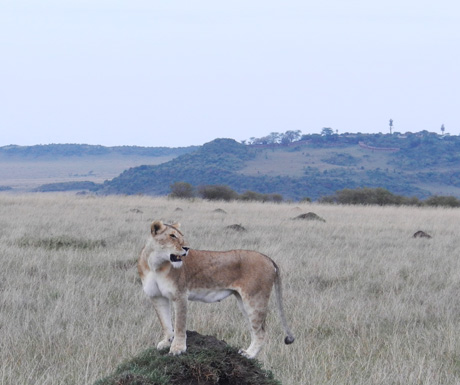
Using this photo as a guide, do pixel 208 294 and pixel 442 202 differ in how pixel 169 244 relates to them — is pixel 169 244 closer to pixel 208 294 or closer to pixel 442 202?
pixel 208 294

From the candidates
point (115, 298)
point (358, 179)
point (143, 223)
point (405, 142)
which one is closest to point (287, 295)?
point (115, 298)

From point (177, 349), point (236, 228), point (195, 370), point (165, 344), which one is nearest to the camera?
point (195, 370)

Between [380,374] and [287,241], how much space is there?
8822mm

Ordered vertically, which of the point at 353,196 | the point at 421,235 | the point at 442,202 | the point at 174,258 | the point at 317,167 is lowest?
the point at 317,167

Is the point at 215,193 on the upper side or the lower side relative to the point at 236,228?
lower

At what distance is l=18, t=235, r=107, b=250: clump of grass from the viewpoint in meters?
12.4

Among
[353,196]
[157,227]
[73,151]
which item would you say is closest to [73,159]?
[73,151]

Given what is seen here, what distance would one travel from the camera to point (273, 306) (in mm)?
8055

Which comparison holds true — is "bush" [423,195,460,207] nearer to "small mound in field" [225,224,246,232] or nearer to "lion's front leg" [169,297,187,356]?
"small mound in field" [225,224,246,232]

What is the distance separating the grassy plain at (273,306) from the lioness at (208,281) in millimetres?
748

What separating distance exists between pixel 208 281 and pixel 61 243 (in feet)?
27.6

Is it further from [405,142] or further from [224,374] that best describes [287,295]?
[405,142]

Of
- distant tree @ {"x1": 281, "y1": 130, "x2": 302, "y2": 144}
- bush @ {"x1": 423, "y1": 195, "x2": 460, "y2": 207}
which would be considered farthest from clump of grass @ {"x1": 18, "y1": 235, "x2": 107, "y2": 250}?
distant tree @ {"x1": 281, "y1": 130, "x2": 302, "y2": 144}

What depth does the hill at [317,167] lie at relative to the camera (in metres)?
92.9
